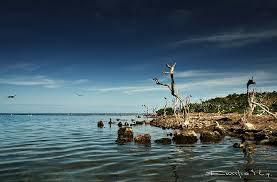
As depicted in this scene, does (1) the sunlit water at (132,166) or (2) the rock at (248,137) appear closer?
(1) the sunlit water at (132,166)

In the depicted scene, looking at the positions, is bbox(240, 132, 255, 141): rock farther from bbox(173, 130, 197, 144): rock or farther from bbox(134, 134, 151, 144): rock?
bbox(134, 134, 151, 144): rock

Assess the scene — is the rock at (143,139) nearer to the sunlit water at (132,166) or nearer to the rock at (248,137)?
the sunlit water at (132,166)

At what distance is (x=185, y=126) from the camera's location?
5231cm

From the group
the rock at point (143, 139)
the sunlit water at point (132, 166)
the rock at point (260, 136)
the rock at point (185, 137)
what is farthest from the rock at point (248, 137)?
the rock at point (143, 139)

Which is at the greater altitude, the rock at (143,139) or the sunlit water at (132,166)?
the rock at (143,139)

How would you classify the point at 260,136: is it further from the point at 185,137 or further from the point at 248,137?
the point at 185,137

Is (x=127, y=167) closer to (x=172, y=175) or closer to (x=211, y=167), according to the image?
(x=172, y=175)

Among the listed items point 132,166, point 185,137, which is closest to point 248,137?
point 185,137

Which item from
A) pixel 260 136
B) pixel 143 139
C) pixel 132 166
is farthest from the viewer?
pixel 260 136

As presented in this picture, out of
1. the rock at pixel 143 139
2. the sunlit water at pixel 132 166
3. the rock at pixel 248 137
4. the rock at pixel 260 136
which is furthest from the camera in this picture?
the rock at pixel 248 137

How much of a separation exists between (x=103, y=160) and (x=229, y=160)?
9158mm

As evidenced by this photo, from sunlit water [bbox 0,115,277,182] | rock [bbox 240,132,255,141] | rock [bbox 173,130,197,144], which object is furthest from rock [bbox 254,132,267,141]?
sunlit water [bbox 0,115,277,182]

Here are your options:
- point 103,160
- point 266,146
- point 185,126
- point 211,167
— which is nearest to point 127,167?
point 103,160

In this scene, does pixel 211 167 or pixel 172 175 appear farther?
pixel 211 167
